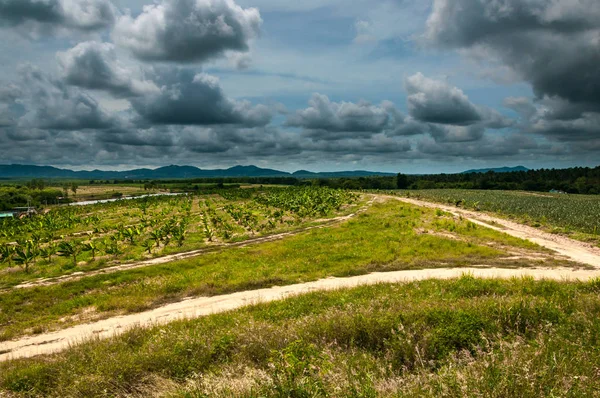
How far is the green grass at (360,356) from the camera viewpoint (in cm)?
666

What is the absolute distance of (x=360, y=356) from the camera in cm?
894

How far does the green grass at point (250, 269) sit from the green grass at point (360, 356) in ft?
20.6

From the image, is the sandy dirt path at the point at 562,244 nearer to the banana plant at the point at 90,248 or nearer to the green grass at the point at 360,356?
the green grass at the point at 360,356

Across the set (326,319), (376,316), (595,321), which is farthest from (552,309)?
(326,319)

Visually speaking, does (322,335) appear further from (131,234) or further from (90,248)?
(131,234)

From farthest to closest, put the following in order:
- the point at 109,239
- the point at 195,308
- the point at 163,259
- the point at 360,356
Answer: the point at 109,239 → the point at 163,259 → the point at 195,308 → the point at 360,356

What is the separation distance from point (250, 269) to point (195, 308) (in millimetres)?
7235

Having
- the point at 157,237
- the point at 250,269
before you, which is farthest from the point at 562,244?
the point at 157,237

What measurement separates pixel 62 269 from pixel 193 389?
24.2 meters

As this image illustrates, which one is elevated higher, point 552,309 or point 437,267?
point 552,309

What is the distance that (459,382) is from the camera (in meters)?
6.54

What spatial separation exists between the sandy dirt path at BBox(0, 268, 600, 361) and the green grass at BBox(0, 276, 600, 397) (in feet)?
7.18

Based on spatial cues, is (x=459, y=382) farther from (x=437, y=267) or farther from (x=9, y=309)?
Result: (x=9, y=309)

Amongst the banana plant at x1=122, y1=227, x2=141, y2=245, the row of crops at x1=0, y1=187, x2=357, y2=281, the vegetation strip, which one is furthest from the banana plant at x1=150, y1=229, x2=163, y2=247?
the vegetation strip
